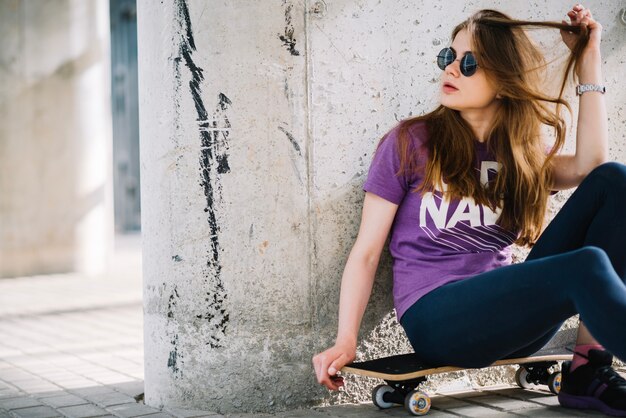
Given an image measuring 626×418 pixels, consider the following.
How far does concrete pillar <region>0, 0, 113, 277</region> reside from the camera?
9.34 metres

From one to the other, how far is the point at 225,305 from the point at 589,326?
135 centimetres

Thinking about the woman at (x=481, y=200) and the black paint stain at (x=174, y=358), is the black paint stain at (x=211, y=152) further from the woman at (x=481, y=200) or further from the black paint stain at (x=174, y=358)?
the woman at (x=481, y=200)

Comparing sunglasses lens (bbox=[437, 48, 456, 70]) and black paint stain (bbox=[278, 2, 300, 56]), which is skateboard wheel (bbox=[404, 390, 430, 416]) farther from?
black paint stain (bbox=[278, 2, 300, 56])

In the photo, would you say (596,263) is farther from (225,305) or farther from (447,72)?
(225,305)

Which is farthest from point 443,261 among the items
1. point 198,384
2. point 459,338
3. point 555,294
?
point 198,384

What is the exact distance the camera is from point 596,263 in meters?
2.54

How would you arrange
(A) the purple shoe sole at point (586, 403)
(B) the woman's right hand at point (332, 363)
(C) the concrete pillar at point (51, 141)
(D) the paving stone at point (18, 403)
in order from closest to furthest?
1. (B) the woman's right hand at point (332, 363)
2. (A) the purple shoe sole at point (586, 403)
3. (D) the paving stone at point (18, 403)
4. (C) the concrete pillar at point (51, 141)

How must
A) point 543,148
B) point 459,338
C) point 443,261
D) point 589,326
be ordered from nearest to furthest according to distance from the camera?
point 589,326 < point 459,338 < point 443,261 < point 543,148

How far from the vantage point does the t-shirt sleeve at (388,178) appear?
10.3 feet

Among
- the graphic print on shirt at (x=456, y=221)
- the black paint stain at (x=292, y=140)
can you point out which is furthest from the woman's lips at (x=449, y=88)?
the black paint stain at (x=292, y=140)

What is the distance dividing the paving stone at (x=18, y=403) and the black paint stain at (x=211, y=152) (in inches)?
34.9

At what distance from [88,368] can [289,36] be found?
6.79 ft

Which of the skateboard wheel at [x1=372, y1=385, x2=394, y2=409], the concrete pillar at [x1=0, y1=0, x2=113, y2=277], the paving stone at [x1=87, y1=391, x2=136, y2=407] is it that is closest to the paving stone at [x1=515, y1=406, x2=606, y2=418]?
the skateboard wheel at [x1=372, y1=385, x2=394, y2=409]

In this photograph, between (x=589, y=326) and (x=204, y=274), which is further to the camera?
(x=204, y=274)
